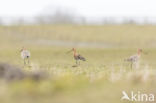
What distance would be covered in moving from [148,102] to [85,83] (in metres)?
1.83

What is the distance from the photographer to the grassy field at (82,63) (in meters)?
11.1

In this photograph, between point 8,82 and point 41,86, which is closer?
point 41,86

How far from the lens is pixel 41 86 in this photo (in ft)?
36.1

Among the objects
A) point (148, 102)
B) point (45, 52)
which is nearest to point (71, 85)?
point (148, 102)

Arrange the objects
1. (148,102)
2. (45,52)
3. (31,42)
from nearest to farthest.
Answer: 1. (148,102)
2. (45,52)
3. (31,42)

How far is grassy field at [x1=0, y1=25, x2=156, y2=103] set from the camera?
11.1 metres

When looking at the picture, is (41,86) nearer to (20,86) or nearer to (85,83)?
(20,86)

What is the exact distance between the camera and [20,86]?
433 inches

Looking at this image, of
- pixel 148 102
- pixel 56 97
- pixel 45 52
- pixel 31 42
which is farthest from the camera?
pixel 31 42

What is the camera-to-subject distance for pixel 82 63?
26.0 meters

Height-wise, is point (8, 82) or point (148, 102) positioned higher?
point (8, 82)

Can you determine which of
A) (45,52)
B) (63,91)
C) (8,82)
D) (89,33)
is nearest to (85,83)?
(63,91)

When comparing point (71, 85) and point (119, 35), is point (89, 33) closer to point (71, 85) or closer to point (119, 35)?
point (119, 35)

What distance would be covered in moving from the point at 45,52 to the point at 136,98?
2448cm
